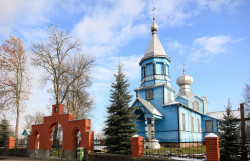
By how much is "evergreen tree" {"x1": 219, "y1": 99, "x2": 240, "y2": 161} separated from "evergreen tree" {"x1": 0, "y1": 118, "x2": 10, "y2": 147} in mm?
22152

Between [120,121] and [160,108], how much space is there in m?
10.8

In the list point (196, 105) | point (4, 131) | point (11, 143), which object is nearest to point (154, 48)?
point (196, 105)

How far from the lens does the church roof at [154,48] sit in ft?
83.6

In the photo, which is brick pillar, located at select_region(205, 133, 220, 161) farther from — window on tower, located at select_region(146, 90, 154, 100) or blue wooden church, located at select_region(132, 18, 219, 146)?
window on tower, located at select_region(146, 90, 154, 100)

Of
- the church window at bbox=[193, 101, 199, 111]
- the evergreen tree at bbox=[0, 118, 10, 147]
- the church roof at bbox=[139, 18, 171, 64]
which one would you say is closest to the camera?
the evergreen tree at bbox=[0, 118, 10, 147]

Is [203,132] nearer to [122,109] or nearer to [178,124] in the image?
[178,124]

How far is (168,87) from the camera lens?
80.9ft

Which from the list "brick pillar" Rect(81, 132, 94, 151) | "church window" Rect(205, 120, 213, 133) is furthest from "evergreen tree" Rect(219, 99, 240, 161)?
"church window" Rect(205, 120, 213, 133)

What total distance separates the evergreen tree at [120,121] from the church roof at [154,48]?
11407 millimetres

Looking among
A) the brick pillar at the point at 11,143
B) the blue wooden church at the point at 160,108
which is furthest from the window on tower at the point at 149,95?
the brick pillar at the point at 11,143

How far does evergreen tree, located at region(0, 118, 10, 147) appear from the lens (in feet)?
75.3

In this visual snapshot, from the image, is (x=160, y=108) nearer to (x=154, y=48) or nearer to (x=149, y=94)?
(x=149, y=94)

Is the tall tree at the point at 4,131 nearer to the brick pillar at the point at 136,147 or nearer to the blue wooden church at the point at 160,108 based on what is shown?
the blue wooden church at the point at 160,108

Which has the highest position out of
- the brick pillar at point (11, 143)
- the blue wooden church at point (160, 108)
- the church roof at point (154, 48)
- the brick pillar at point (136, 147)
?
the church roof at point (154, 48)
